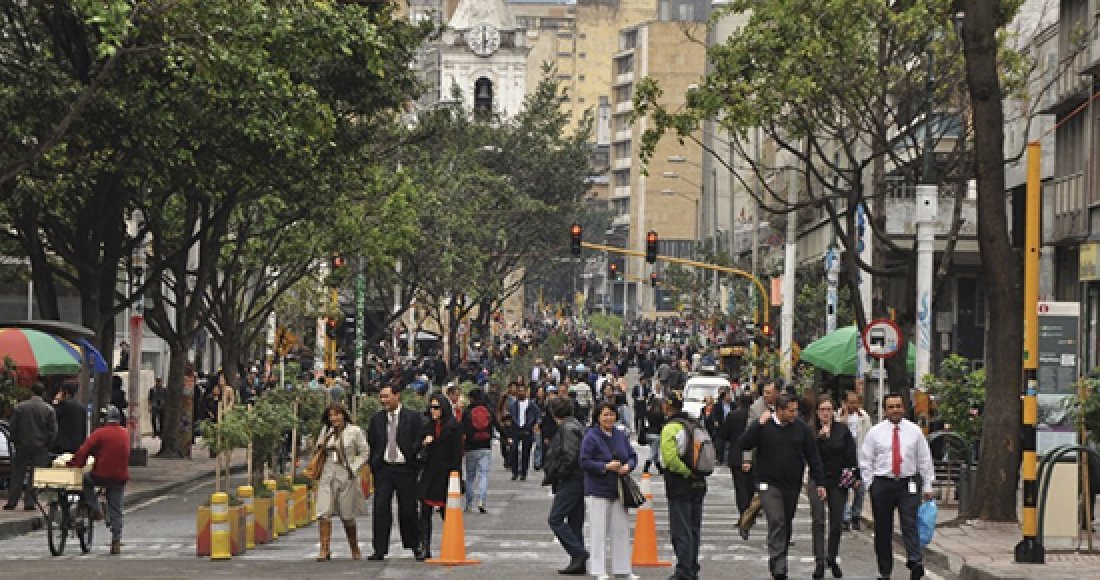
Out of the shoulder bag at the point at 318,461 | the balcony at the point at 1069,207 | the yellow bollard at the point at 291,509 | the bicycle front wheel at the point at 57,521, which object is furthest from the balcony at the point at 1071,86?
the bicycle front wheel at the point at 57,521

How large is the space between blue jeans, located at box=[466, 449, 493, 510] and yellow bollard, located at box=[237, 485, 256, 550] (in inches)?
258

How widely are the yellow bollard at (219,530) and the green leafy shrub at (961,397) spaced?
11.9m

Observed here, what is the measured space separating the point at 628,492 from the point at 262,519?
6.23 meters

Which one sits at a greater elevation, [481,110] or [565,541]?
[481,110]

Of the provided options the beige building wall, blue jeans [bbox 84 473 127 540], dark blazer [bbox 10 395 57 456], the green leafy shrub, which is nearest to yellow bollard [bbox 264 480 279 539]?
blue jeans [bbox 84 473 127 540]

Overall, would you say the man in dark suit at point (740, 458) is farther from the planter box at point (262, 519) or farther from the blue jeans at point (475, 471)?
the planter box at point (262, 519)

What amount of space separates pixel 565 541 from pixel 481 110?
67703 millimetres

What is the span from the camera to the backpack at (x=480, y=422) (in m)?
30.1

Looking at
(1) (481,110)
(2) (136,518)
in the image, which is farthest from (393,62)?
(1) (481,110)

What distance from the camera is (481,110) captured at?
8650 cm

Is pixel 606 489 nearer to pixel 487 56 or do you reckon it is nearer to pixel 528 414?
pixel 528 414

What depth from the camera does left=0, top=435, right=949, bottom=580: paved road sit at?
19500 millimetres

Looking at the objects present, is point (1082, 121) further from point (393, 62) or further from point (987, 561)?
point (987, 561)

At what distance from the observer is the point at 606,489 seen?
18.7 metres
